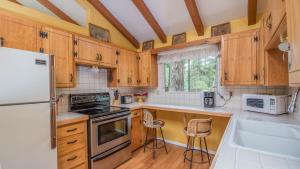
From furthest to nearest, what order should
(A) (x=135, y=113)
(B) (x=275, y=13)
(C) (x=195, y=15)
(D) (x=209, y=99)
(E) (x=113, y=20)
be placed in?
1. (E) (x=113, y=20)
2. (A) (x=135, y=113)
3. (D) (x=209, y=99)
4. (C) (x=195, y=15)
5. (B) (x=275, y=13)

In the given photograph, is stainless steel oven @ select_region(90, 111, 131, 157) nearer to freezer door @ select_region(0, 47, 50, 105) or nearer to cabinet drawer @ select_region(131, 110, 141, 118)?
cabinet drawer @ select_region(131, 110, 141, 118)

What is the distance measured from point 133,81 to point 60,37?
5.68ft

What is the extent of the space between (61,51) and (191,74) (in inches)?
100

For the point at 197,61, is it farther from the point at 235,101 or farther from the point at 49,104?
the point at 49,104

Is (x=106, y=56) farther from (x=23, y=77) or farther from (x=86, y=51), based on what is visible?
(x=23, y=77)

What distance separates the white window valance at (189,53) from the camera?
3052 millimetres

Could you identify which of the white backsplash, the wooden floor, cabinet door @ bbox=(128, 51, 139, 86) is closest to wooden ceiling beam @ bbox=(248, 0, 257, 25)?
cabinet door @ bbox=(128, 51, 139, 86)

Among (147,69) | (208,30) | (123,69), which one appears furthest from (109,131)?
(208,30)

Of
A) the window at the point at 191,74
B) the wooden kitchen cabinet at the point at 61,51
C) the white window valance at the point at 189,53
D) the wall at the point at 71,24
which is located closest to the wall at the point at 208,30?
the white window valance at the point at 189,53

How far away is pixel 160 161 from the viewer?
2736mm

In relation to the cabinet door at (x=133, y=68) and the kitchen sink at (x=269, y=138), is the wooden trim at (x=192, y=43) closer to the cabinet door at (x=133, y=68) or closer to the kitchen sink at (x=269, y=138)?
the cabinet door at (x=133, y=68)

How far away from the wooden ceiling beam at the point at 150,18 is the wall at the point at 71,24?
2.95 ft

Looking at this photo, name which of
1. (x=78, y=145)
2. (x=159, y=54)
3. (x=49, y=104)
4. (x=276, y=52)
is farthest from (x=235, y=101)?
(x=49, y=104)

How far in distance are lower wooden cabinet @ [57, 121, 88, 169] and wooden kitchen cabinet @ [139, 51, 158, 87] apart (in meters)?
1.82
